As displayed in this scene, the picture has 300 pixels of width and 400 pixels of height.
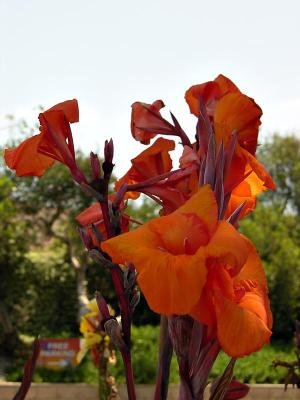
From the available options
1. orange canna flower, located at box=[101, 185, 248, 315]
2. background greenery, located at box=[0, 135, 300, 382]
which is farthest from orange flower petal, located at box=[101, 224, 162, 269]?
background greenery, located at box=[0, 135, 300, 382]

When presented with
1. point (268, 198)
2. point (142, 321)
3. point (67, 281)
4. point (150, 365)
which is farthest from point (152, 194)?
point (268, 198)

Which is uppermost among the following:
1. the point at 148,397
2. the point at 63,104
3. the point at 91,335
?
the point at 63,104

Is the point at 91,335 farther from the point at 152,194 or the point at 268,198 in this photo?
the point at 268,198

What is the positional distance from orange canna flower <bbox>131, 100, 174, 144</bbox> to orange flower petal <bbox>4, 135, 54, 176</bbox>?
0.10 meters

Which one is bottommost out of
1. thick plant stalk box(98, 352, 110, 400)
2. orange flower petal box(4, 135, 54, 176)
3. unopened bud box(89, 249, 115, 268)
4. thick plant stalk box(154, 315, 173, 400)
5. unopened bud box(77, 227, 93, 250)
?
thick plant stalk box(98, 352, 110, 400)

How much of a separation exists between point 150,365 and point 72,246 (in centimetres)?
521

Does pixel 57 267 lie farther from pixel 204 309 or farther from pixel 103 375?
pixel 204 309

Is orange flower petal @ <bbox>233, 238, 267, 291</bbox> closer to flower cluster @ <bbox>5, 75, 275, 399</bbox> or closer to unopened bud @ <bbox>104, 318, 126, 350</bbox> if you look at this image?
flower cluster @ <bbox>5, 75, 275, 399</bbox>

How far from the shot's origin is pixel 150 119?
69cm

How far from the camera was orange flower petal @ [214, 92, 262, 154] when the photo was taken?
0.62 meters

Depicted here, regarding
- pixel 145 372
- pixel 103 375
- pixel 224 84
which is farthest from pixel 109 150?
pixel 145 372

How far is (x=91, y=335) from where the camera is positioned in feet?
12.5

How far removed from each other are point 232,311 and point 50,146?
264mm

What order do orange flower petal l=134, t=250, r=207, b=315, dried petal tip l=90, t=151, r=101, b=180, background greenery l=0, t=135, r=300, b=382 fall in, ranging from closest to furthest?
orange flower petal l=134, t=250, r=207, b=315 < dried petal tip l=90, t=151, r=101, b=180 < background greenery l=0, t=135, r=300, b=382
